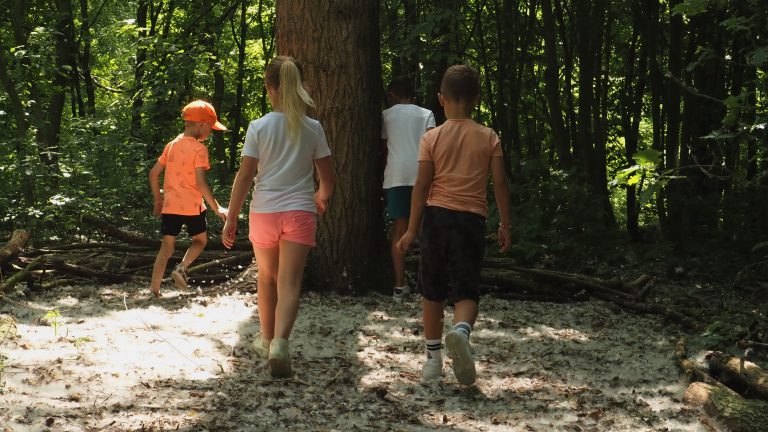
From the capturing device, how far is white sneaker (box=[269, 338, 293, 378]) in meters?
5.01

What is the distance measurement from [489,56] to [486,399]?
12106 millimetres

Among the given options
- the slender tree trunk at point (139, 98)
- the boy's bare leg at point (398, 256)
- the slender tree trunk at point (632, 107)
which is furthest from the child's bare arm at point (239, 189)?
the slender tree trunk at point (632, 107)

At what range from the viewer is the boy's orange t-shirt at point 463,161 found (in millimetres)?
5156

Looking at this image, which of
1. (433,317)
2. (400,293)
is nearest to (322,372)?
(433,317)

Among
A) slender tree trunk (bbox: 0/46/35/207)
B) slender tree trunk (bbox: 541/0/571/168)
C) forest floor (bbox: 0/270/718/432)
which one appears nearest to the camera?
forest floor (bbox: 0/270/718/432)

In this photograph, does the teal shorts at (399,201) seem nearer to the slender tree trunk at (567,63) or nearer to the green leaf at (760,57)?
the green leaf at (760,57)

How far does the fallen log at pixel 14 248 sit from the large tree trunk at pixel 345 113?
2933 millimetres

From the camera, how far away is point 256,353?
5676 millimetres

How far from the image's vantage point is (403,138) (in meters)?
7.95

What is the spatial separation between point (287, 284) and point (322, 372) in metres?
0.70

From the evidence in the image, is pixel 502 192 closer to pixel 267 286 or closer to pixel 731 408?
pixel 267 286

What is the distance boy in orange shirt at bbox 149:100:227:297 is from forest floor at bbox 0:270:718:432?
550 millimetres

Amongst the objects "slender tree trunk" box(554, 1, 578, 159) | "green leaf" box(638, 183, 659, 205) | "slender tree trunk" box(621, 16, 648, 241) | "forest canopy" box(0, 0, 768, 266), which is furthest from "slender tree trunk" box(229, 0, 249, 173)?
"green leaf" box(638, 183, 659, 205)

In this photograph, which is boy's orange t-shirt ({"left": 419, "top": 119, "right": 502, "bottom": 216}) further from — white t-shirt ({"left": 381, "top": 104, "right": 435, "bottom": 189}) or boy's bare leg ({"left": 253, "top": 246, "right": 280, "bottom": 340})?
white t-shirt ({"left": 381, "top": 104, "right": 435, "bottom": 189})
